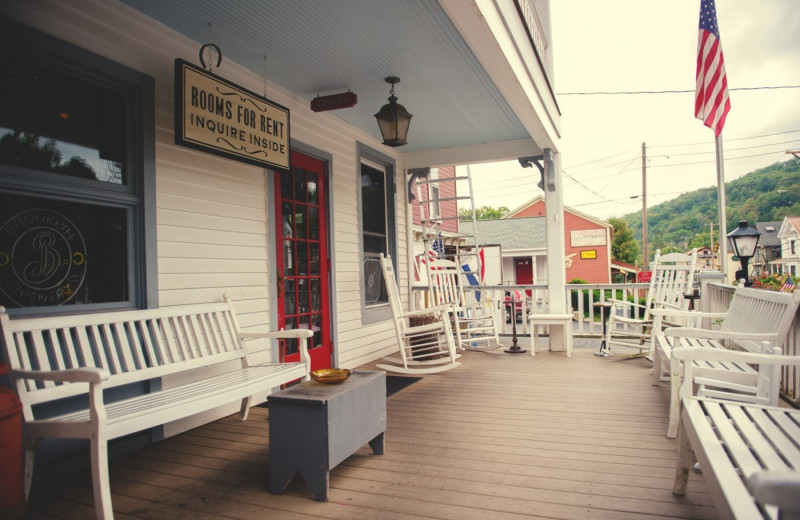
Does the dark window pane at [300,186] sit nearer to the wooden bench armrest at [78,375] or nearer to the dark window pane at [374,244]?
the dark window pane at [374,244]

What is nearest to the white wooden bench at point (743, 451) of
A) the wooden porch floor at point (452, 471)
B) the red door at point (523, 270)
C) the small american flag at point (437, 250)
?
the wooden porch floor at point (452, 471)

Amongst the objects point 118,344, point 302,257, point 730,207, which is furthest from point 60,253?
point 730,207

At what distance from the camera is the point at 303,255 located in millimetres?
4281

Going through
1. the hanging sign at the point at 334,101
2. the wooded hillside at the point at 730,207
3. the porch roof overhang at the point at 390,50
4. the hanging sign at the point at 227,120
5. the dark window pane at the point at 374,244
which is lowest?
the dark window pane at the point at 374,244

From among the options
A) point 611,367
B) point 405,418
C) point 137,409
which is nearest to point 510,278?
point 611,367

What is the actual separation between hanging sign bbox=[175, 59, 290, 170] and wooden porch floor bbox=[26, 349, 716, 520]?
1.81 m

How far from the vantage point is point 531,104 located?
4.01 metres

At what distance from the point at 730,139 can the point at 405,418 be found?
41312 mm

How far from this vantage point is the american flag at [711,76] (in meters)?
5.13

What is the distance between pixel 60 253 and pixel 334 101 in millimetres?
2546

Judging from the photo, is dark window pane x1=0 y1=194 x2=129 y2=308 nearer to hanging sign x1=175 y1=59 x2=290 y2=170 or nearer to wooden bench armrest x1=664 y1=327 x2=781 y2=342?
hanging sign x1=175 y1=59 x2=290 y2=170

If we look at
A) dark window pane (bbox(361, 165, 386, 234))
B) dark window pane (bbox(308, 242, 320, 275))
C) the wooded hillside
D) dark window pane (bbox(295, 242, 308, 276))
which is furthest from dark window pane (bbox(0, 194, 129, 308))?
the wooded hillside

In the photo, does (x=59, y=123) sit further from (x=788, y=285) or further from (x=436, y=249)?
(x=436, y=249)

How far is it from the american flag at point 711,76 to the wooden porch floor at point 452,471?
11.6 ft
